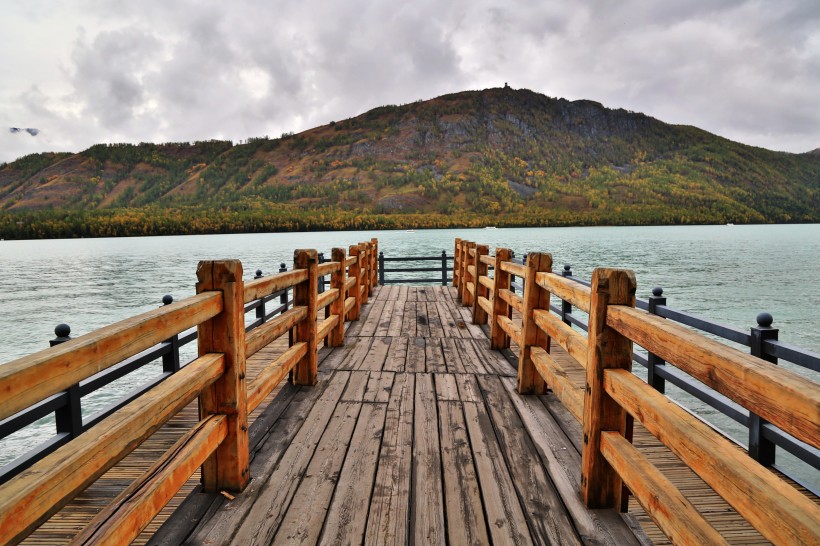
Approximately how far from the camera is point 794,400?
119 centimetres

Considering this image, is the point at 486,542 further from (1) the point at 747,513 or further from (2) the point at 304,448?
(2) the point at 304,448

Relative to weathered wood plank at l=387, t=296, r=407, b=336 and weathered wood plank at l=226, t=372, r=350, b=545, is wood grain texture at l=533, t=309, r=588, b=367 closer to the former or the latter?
weathered wood plank at l=226, t=372, r=350, b=545

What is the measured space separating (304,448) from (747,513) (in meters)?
2.77

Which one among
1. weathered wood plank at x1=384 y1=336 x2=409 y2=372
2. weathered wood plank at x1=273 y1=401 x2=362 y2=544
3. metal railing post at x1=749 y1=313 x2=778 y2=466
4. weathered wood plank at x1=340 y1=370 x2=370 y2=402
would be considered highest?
metal railing post at x1=749 y1=313 x2=778 y2=466

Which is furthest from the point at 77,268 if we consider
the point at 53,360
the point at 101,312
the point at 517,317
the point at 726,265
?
the point at 726,265

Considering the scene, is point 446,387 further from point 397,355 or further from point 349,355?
point 349,355

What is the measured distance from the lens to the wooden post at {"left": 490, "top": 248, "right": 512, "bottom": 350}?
5914mm

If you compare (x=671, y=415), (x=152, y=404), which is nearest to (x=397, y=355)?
(x=152, y=404)

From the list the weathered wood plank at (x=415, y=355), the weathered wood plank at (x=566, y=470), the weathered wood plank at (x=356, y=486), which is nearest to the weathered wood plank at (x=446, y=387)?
the weathered wood plank at (x=415, y=355)

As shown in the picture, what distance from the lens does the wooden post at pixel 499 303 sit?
5914 millimetres

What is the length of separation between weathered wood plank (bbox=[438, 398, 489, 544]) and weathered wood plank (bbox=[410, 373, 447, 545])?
0.05 metres

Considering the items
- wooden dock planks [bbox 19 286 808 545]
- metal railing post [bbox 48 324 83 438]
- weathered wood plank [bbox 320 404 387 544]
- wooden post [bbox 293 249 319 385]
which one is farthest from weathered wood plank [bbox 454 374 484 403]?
metal railing post [bbox 48 324 83 438]

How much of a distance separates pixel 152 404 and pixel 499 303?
470 cm

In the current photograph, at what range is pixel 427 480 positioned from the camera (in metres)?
2.90
